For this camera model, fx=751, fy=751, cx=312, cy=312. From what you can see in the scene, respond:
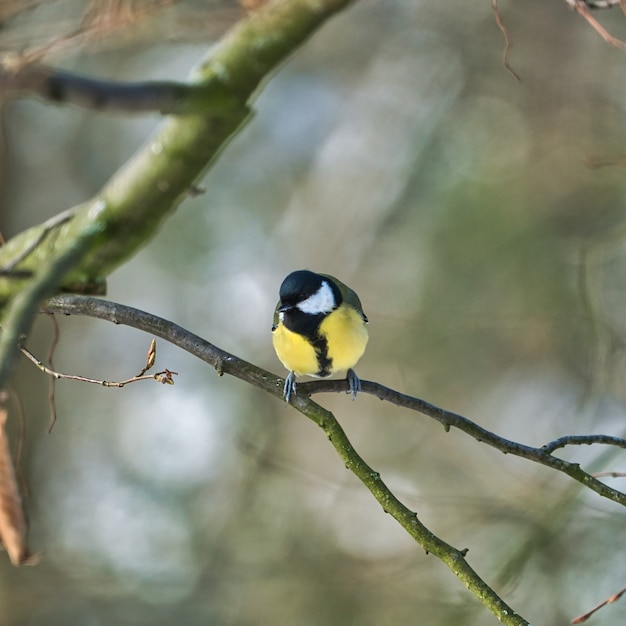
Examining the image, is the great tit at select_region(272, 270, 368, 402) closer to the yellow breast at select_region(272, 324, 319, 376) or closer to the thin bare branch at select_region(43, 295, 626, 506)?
the yellow breast at select_region(272, 324, 319, 376)

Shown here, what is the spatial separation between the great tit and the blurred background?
6.17 feet

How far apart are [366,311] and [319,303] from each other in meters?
2.65

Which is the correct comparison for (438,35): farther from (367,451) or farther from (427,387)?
(367,451)

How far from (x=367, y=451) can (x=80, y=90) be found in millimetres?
4607

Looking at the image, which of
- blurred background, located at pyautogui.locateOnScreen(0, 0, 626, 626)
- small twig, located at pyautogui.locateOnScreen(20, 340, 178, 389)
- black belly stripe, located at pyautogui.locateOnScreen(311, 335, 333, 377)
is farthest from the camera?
blurred background, located at pyautogui.locateOnScreen(0, 0, 626, 626)

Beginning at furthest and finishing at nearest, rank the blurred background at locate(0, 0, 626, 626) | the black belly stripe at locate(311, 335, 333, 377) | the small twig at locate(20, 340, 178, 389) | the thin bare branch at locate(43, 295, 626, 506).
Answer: the blurred background at locate(0, 0, 626, 626), the black belly stripe at locate(311, 335, 333, 377), the thin bare branch at locate(43, 295, 626, 506), the small twig at locate(20, 340, 178, 389)

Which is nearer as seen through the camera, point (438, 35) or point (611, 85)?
point (611, 85)

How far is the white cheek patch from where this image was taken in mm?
2668

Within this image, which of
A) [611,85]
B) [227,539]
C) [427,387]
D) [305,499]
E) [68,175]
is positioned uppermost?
[611,85]

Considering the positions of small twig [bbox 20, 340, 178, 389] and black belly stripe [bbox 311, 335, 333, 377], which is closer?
small twig [bbox 20, 340, 178, 389]

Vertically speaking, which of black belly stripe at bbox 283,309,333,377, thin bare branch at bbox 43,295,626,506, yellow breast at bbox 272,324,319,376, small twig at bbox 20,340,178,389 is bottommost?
small twig at bbox 20,340,178,389

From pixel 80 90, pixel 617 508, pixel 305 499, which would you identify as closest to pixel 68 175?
pixel 305 499

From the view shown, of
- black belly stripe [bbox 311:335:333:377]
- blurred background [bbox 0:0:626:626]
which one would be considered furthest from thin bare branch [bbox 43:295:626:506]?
blurred background [bbox 0:0:626:626]

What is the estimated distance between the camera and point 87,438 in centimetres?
572
